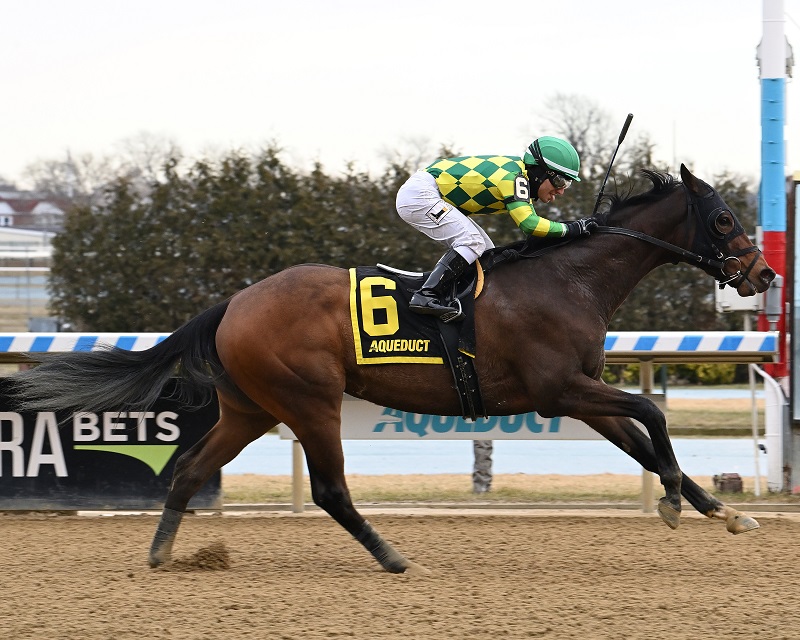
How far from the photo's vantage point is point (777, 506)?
7625mm

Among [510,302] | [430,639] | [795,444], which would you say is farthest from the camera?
[795,444]

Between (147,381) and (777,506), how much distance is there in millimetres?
4386

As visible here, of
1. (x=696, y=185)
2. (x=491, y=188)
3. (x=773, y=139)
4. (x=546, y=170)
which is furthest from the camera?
(x=773, y=139)

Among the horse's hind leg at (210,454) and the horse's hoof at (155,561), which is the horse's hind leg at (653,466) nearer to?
the horse's hind leg at (210,454)

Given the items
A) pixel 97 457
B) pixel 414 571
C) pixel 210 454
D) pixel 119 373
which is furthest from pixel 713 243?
pixel 97 457

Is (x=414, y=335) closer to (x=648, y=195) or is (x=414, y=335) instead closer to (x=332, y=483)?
(x=332, y=483)

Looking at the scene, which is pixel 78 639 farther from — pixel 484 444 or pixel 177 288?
pixel 177 288

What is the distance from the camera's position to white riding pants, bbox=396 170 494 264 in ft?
17.9

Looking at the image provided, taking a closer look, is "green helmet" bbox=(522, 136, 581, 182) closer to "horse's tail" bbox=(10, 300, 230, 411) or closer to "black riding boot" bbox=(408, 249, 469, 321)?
"black riding boot" bbox=(408, 249, 469, 321)

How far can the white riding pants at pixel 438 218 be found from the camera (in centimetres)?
547

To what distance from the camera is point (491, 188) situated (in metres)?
5.41

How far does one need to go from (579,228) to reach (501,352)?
2.53ft

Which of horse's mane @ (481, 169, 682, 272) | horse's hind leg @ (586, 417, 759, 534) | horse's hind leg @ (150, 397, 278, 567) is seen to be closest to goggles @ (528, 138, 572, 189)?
horse's mane @ (481, 169, 682, 272)

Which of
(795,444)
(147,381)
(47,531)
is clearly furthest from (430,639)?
(795,444)
